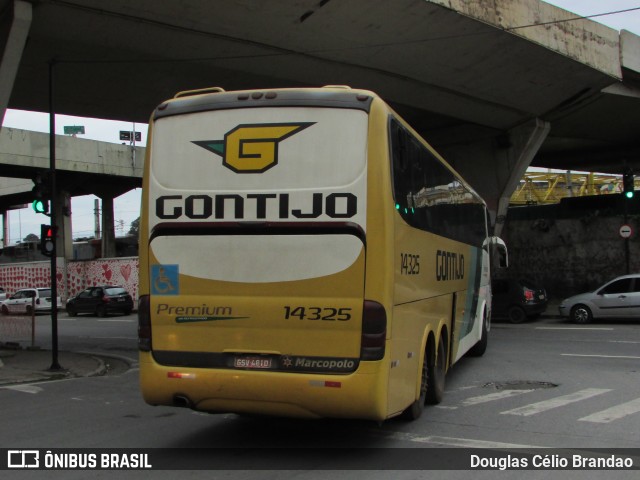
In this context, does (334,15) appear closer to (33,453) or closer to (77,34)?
(77,34)

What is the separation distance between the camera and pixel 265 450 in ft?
21.4

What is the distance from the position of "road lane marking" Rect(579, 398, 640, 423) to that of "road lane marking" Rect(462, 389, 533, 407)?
149 cm

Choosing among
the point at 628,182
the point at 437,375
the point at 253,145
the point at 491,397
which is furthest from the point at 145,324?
the point at 628,182

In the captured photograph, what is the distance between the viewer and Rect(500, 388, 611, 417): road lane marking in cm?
812

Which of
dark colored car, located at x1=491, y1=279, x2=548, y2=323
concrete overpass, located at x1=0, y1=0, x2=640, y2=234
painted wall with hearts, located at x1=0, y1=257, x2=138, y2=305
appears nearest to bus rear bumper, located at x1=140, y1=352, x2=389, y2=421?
concrete overpass, located at x1=0, y1=0, x2=640, y2=234

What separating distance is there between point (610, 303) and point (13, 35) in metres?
18.3

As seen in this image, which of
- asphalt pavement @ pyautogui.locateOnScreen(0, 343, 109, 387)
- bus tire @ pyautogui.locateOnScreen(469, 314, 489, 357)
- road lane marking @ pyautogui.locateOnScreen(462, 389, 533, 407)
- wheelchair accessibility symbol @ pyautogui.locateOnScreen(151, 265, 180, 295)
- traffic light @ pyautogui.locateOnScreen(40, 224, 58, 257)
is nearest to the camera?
wheelchair accessibility symbol @ pyautogui.locateOnScreen(151, 265, 180, 295)

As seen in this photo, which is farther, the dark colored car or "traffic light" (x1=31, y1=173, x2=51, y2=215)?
the dark colored car

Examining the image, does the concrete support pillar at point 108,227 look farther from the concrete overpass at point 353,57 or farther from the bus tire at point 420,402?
the bus tire at point 420,402

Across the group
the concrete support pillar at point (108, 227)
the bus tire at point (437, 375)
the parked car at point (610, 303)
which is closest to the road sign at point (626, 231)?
the parked car at point (610, 303)

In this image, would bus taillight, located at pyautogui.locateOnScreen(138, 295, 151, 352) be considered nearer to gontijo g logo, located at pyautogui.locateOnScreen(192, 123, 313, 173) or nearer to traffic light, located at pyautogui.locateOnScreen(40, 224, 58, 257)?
gontijo g logo, located at pyautogui.locateOnScreen(192, 123, 313, 173)

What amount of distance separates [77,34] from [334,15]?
232 inches

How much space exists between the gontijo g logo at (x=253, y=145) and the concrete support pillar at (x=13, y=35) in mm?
8803

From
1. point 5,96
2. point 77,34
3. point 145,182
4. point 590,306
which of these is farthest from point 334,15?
point 590,306
